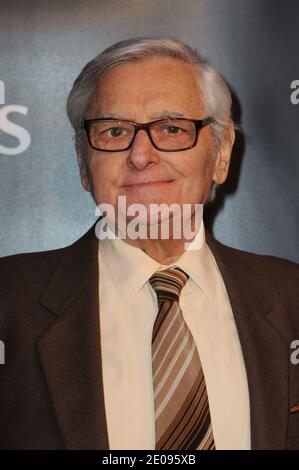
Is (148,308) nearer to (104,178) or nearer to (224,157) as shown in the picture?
(104,178)

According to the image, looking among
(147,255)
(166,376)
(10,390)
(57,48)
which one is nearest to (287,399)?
(166,376)

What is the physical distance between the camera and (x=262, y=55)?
1.86m

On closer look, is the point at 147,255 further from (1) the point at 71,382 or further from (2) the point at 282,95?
(2) the point at 282,95

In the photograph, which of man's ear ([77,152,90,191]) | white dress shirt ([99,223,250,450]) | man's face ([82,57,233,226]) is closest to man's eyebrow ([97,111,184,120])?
man's face ([82,57,233,226])

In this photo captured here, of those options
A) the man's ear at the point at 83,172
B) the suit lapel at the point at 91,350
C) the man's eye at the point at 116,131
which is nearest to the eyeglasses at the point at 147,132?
the man's eye at the point at 116,131

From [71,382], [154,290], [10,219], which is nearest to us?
[71,382]

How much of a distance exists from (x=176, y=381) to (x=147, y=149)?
49 cm

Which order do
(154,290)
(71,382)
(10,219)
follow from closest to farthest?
1. (71,382)
2. (154,290)
3. (10,219)

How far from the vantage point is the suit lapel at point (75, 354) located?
52.9 inches

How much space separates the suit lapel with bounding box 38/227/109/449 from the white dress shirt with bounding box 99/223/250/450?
42 mm

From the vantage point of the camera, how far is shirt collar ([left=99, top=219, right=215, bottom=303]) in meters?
1.53

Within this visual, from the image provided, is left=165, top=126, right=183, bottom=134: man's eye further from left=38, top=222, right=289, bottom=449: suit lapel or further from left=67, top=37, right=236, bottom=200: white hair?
left=38, top=222, right=289, bottom=449: suit lapel

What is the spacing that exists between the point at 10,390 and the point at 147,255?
1.36ft

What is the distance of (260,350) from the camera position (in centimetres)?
150
